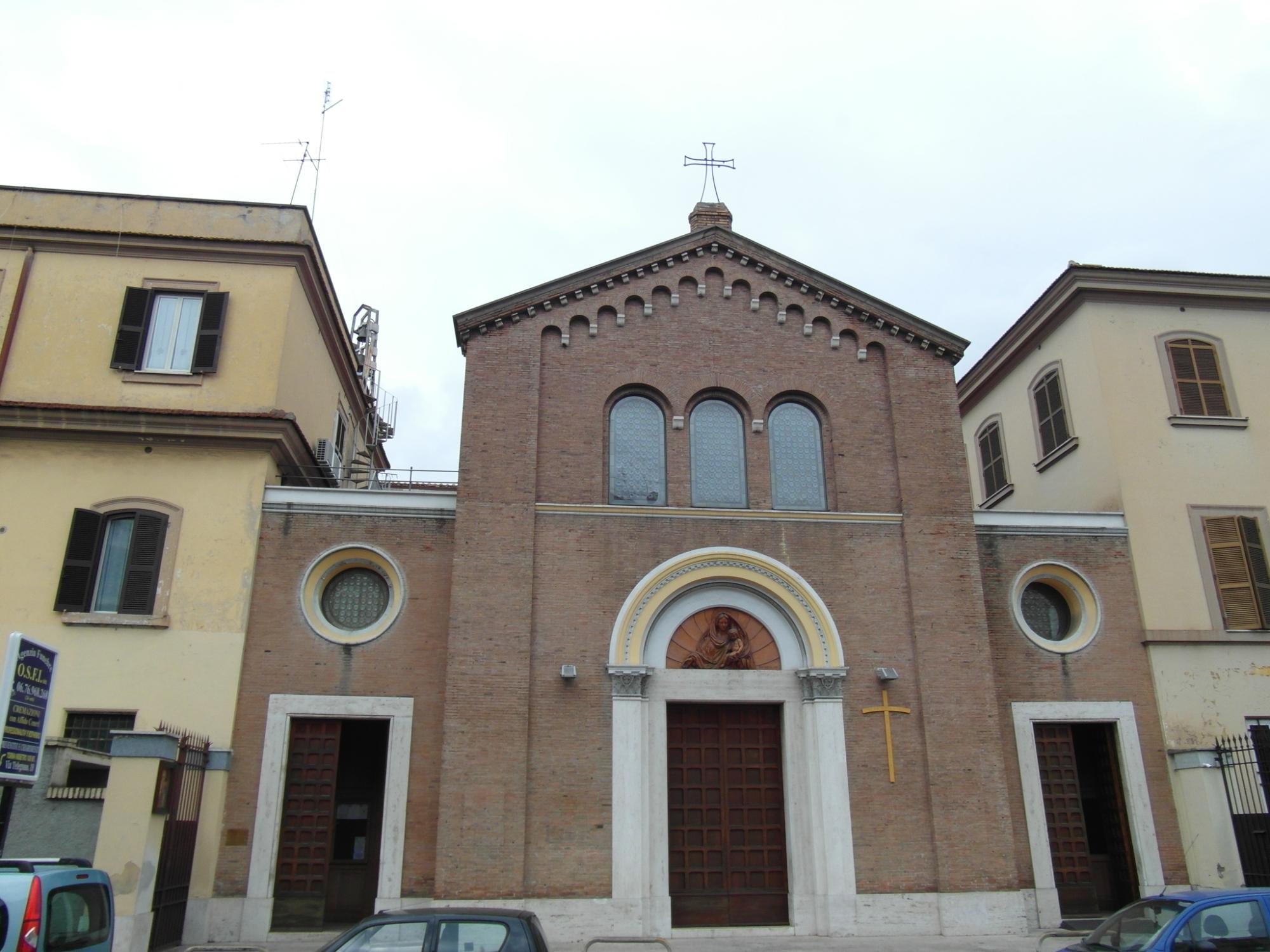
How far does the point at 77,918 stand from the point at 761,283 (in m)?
14.4

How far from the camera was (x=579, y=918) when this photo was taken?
47.2 feet

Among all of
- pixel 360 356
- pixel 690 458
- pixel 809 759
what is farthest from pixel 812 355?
pixel 360 356

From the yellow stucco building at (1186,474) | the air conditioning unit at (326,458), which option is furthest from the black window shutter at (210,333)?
the yellow stucco building at (1186,474)

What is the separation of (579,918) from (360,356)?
16.0 metres

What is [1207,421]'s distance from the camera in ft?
61.9

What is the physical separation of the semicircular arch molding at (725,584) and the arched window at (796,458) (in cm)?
135

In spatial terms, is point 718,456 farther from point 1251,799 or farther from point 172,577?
point 1251,799

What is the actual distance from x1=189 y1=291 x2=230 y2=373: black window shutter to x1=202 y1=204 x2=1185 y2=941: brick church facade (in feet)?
10.4

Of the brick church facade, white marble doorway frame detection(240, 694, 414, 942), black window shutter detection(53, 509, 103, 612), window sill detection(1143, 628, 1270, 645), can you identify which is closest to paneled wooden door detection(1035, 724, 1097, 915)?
the brick church facade

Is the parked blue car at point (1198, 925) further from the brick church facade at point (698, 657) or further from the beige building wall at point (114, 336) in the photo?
the beige building wall at point (114, 336)

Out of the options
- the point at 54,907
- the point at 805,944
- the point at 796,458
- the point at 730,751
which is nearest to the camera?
the point at 54,907

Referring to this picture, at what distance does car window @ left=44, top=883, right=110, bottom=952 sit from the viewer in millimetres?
8016

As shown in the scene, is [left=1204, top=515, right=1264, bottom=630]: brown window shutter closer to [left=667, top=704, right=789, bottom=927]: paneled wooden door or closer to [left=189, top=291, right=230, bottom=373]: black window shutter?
[left=667, top=704, right=789, bottom=927]: paneled wooden door

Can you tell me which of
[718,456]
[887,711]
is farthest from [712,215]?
[887,711]
